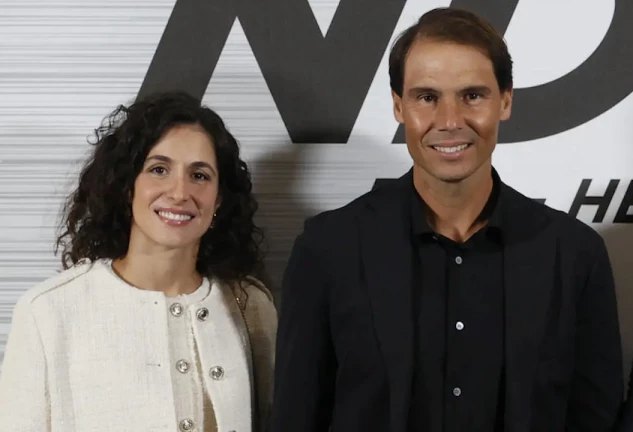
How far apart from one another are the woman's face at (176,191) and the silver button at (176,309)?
126 millimetres

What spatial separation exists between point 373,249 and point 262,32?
764mm

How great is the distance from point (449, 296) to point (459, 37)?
18.8 inches

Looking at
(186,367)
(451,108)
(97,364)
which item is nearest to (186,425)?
(186,367)

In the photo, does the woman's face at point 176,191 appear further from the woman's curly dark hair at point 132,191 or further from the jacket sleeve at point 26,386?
the jacket sleeve at point 26,386

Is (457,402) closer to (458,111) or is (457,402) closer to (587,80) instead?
(458,111)

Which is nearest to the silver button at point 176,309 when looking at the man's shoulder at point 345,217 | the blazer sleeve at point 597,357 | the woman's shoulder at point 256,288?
the woman's shoulder at point 256,288

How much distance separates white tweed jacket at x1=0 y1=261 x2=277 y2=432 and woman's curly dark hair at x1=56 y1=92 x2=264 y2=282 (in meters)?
0.09

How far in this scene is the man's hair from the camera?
1.46 m

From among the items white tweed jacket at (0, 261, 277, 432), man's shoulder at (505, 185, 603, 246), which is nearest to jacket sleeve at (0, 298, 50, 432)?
white tweed jacket at (0, 261, 277, 432)

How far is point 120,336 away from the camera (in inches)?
64.1

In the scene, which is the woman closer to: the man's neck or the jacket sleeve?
the jacket sleeve

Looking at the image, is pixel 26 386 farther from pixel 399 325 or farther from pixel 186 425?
pixel 399 325

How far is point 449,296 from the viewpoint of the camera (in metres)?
1.45

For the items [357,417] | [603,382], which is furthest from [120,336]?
[603,382]
